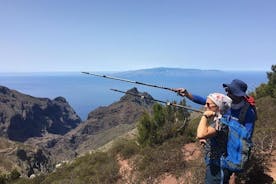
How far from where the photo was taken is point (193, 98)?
5.68 m

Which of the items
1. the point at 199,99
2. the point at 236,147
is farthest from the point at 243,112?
the point at 199,99

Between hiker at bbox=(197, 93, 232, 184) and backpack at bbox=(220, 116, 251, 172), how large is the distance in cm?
8

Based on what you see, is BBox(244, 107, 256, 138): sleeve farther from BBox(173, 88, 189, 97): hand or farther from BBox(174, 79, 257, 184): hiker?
BBox(173, 88, 189, 97): hand

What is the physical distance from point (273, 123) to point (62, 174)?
9.81m

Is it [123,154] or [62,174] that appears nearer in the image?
[123,154]

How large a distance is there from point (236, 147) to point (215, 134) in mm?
279

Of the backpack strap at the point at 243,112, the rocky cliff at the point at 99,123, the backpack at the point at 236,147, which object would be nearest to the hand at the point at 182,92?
the backpack strap at the point at 243,112

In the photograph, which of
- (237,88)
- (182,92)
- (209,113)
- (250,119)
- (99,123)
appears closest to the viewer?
(209,113)

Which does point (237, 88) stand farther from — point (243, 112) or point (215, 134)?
point (215, 134)

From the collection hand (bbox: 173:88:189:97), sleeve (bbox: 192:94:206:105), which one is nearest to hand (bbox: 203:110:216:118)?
sleeve (bbox: 192:94:206:105)

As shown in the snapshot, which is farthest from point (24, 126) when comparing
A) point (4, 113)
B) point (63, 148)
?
point (63, 148)

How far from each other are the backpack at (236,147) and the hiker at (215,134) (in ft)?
0.25

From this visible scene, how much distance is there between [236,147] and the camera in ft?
14.8

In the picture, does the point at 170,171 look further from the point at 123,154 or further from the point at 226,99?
the point at 226,99
